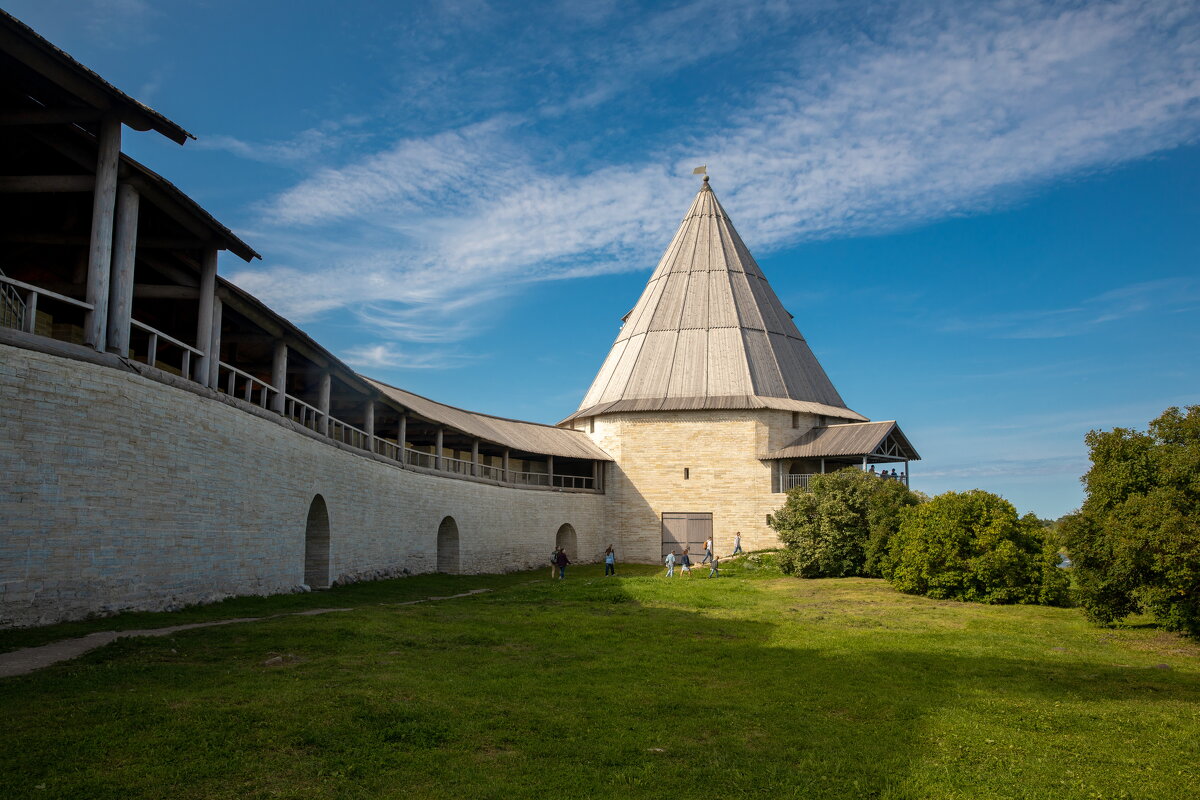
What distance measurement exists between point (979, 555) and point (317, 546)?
51.1ft

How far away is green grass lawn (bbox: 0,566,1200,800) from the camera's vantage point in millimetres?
5930

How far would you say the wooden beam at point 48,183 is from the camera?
37.9ft

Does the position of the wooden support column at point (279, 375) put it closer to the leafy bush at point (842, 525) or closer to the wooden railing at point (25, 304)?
the wooden railing at point (25, 304)

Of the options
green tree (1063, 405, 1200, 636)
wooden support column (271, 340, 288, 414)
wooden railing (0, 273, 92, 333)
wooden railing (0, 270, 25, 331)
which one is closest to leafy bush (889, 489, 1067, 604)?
green tree (1063, 405, 1200, 636)

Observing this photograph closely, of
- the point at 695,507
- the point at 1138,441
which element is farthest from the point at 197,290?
the point at 695,507

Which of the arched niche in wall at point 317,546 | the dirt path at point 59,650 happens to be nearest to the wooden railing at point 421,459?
the arched niche in wall at point 317,546

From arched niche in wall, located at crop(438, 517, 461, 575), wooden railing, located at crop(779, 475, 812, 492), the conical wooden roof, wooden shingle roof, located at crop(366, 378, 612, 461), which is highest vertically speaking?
the conical wooden roof

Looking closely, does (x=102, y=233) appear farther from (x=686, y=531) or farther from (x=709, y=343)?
(x=709, y=343)

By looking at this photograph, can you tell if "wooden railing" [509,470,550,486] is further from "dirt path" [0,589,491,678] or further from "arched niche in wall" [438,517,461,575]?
"dirt path" [0,589,491,678]

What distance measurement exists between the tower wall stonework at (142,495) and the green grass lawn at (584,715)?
2.38ft

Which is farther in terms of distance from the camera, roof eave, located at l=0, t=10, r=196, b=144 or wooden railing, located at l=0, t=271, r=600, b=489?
wooden railing, located at l=0, t=271, r=600, b=489

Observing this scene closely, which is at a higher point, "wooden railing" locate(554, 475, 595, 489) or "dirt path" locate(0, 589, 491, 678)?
"wooden railing" locate(554, 475, 595, 489)

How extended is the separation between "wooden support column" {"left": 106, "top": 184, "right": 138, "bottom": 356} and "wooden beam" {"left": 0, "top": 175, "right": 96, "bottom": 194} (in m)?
0.43

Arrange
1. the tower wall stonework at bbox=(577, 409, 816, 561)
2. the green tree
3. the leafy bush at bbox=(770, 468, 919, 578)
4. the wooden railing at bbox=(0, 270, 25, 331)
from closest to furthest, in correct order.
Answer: the wooden railing at bbox=(0, 270, 25, 331) < the green tree < the leafy bush at bbox=(770, 468, 919, 578) < the tower wall stonework at bbox=(577, 409, 816, 561)
